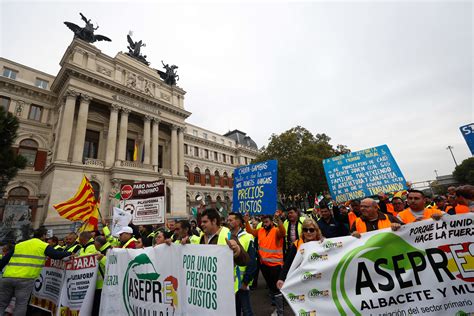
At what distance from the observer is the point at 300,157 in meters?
22.6

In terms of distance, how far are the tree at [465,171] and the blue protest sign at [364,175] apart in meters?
57.7

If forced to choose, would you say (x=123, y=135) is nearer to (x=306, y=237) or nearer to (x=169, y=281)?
(x=169, y=281)

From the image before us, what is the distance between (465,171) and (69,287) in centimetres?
7016

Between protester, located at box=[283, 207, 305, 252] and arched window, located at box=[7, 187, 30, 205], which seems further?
arched window, located at box=[7, 187, 30, 205]

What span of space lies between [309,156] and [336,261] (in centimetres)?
2036

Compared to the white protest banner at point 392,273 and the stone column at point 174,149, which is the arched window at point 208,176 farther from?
the white protest banner at point 392,273

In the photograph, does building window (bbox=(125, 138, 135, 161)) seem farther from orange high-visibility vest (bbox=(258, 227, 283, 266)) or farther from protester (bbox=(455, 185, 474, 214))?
protester (bbox=(455, 185, 474, 214))

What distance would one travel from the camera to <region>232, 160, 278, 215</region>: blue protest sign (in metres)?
5.41

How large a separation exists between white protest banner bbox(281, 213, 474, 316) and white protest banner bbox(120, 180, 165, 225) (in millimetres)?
6326

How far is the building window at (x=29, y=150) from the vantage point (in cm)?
1986

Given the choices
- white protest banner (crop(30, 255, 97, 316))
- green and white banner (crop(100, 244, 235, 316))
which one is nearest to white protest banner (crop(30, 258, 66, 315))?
white protest banner (crop(30, 255, 97, 316))

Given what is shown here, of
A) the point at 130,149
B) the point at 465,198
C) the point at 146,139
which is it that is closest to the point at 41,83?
the point at 130,149

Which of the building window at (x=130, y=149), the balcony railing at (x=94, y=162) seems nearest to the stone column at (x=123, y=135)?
the balcony railing at (x=94, y=162)

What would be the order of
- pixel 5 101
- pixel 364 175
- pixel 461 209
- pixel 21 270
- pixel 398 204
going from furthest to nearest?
pixel 5 101 < pixel 364 175 < pixel 398 204 < pixel 21 270 < pixel 461 209
